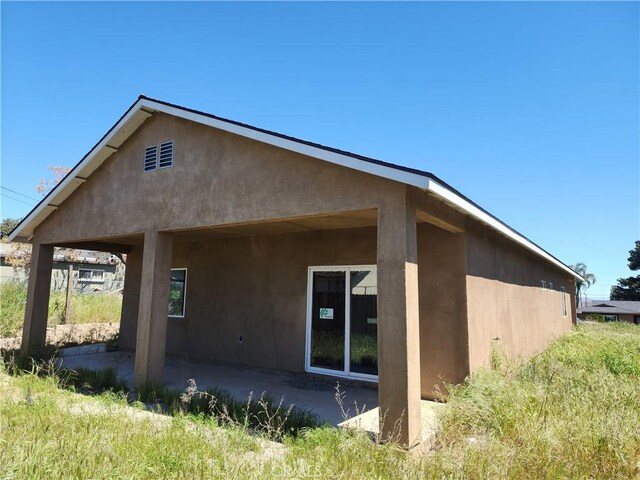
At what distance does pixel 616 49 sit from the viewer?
807 centimetres

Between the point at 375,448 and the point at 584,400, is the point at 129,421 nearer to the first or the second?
the point at 375,448

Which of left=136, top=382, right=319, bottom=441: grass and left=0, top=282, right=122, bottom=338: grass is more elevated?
left=0, top=282, right=122, bottom=338: grass

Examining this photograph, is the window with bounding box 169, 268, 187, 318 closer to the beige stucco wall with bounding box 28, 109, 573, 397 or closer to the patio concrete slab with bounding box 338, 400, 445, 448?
the beige stucco wall with bounding box 28, 109, 573, 397

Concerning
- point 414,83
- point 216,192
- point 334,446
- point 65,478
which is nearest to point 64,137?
point 216,192

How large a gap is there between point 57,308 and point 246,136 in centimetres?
1790

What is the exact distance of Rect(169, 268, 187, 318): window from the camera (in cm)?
1186

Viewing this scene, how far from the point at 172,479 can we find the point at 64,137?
1275cm

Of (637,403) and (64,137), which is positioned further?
(64,137)

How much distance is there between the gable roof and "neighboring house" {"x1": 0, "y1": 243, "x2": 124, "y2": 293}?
17468 millimetres

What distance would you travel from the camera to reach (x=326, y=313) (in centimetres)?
899

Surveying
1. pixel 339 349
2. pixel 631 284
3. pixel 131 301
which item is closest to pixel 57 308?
pixel 131 301

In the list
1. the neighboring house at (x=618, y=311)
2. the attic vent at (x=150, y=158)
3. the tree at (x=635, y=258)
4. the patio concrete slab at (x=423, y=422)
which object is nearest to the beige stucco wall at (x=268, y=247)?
the attic vent at (x=150, y=158)

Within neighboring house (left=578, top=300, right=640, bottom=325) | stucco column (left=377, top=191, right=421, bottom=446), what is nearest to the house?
stucco column (left=377, top=191, right=421, bottom=446)

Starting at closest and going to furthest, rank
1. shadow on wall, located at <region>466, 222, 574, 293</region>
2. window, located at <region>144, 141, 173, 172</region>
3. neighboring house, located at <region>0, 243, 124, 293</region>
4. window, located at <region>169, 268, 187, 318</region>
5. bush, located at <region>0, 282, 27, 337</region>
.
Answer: shadow on wall, located at <region>466, 222, 574, 293</region>
window, located at <region>144, 141, 173, 172</region>
window, located at <region>169, 268, 187, 318</region>
bush, located at <region>0, 282, 27, 337</region>
neighboring house, located at <region>0, 243, 124, 293</region>
